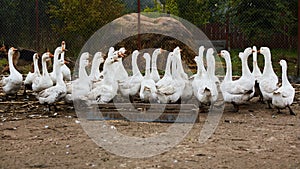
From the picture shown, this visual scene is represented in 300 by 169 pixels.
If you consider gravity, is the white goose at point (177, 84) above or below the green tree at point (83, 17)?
below

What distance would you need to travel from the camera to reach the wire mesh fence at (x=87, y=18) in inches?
536

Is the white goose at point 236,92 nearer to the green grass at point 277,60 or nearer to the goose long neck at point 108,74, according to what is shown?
the goose long neck at point 108,74

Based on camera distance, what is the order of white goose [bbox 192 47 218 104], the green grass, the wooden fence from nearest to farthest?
white goose [bbox 192 47 218 104]
the green grass
the wooden fence

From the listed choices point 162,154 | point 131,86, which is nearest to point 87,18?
point 131,86

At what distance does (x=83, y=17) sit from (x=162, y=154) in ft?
30.9

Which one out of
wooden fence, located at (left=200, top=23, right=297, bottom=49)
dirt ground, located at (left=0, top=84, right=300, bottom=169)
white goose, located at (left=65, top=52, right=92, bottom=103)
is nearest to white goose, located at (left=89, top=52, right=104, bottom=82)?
white goose, located at (left=65, top=52, right=92, bottom=103)

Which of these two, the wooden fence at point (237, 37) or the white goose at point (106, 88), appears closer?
the white goose at point (106, 88)

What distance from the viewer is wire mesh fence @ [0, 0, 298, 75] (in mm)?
13609

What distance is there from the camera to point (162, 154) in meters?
4.95

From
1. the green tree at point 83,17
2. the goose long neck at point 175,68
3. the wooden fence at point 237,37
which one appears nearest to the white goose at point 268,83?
the goose long neck at point 175,68

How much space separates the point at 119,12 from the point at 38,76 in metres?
5.65

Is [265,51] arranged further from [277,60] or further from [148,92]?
[277,60]

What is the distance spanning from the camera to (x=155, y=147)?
5254 mm

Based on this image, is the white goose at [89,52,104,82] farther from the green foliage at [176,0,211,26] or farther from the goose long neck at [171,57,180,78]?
the green foliage at [176,0,211,26]
